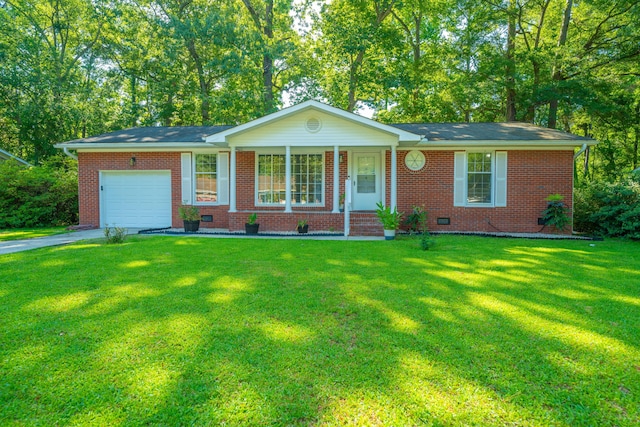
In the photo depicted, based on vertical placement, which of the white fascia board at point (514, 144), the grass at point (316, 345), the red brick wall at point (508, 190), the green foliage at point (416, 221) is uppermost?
the white fascia board at point (514, 144)

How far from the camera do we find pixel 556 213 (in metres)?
10.5

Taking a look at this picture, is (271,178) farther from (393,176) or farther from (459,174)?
(459,174)

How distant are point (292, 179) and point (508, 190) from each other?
6.90 metres

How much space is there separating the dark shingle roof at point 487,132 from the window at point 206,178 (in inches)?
274

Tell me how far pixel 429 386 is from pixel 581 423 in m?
0.84

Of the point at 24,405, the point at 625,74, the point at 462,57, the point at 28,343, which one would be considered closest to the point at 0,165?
the point at 28,343

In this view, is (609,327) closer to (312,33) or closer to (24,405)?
(24,405)

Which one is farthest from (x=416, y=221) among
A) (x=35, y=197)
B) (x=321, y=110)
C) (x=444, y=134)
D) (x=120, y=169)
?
(x=35, y=197)

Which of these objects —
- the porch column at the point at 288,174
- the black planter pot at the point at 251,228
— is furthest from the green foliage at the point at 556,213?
the black planter pot at the point at 251,228

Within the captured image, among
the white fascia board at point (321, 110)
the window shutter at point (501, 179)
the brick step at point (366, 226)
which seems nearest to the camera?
the white fascia board at point (321, 110)

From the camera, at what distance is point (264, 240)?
8.93m

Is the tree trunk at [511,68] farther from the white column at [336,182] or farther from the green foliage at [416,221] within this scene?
the white column at [336,182]

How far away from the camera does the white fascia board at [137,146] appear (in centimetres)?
1156

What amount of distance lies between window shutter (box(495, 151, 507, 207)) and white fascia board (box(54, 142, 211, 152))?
30.3 feet
